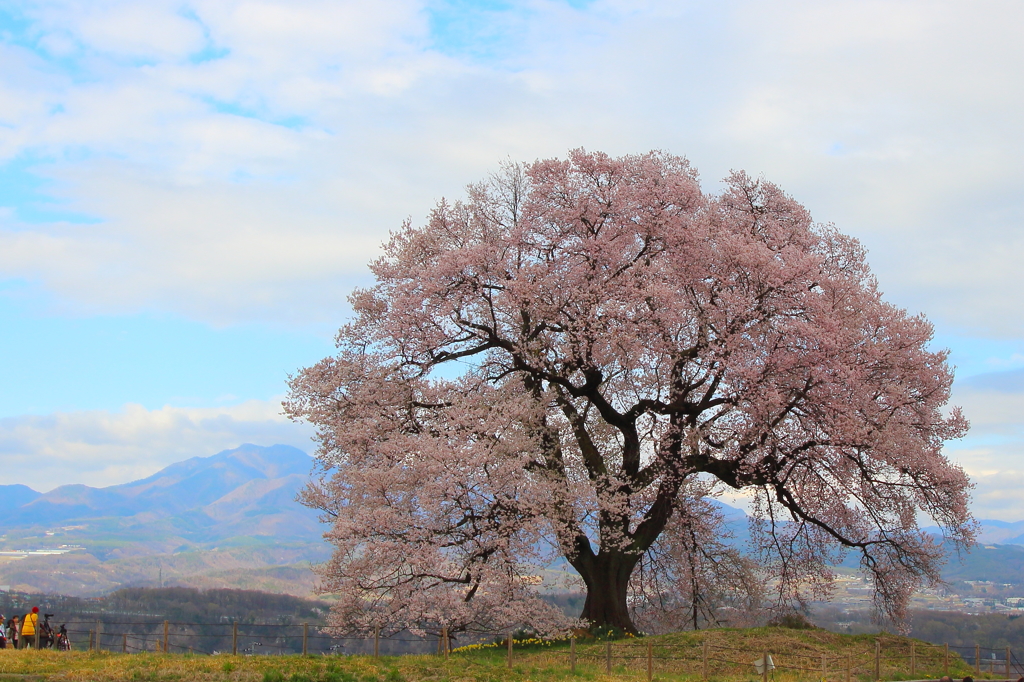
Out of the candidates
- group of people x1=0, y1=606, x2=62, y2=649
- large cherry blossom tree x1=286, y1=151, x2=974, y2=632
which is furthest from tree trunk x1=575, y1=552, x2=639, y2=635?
group of people x1=0, y1=606, x2=62, y2=649

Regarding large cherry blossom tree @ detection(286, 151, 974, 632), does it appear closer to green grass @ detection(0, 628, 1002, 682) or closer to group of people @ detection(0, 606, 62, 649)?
green grass @ detection(0, 628, 1002, 682)

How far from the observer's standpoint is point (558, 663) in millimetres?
25938

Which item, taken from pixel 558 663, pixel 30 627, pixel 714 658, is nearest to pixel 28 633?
pixel 30 627

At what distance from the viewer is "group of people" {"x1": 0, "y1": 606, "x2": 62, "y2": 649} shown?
1171 inches

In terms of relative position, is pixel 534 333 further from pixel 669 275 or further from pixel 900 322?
pixel 900 322

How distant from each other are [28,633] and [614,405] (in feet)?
71.0

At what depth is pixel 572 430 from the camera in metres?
32.4

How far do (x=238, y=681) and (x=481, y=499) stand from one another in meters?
10.1

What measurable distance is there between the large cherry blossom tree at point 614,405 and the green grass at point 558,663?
2.32 m

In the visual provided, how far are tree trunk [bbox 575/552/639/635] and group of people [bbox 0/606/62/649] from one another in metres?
18.1

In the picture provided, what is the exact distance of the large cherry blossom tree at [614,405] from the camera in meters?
27.8

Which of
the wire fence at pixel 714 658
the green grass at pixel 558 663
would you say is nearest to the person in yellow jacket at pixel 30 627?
the wire fence at pixel 714 658

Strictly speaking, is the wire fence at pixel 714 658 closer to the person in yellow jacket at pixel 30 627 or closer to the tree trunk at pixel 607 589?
the tree trunk at pixel 607 589

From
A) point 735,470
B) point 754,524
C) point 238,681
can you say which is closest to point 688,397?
point 735,470
